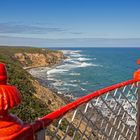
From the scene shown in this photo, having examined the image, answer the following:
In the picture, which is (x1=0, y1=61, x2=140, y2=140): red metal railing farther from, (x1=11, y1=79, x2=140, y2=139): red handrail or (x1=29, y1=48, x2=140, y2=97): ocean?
(x1=29, y1=48, x2=140, y2=97): ocean

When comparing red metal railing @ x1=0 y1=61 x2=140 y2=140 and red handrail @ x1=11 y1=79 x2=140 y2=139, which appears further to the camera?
red metal railing @ x1=0 y1=61 x2=140 y2=140

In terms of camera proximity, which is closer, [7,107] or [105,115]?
[7,107]

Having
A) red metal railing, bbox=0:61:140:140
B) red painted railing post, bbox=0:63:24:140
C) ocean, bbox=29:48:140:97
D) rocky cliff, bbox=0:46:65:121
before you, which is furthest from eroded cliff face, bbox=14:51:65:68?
red painted railing post, bbox=0:63:24:140

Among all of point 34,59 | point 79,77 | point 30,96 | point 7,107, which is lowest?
point 79,77

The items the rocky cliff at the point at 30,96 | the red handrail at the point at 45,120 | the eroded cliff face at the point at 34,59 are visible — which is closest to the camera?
the red handrail at the point at 45,120

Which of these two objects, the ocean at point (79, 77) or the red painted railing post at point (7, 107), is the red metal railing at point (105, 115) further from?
the ocean at point (79, 77)

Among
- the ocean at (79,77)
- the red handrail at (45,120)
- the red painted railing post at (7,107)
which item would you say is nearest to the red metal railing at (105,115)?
the red handrail at (45,120)

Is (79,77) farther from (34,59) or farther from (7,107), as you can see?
(7,107)

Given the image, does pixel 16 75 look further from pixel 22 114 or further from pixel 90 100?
pixel 90 100

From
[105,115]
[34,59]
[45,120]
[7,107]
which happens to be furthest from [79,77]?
[7,107]
